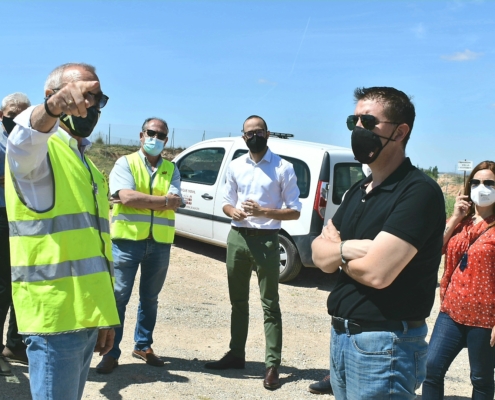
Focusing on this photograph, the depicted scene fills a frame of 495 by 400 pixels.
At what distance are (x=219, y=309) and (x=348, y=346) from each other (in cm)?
489

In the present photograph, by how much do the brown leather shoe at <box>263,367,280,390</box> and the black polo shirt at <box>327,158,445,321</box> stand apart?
245 cm

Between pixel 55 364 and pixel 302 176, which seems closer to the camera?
pixel 55 364

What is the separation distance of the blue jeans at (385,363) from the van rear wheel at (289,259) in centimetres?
585

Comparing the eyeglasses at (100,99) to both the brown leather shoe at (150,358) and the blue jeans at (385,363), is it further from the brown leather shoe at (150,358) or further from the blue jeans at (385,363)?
the brown leather shoe at (150,358)

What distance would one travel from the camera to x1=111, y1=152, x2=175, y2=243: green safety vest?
17.1 feet

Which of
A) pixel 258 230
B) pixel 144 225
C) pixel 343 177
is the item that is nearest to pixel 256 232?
pixel 258 230

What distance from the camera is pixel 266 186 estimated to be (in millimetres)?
5355

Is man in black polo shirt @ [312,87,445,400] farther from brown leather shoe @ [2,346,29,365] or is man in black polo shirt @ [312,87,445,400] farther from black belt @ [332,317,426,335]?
brown leather shoe @ [2,346,29,365]

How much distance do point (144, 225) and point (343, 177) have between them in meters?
4.28

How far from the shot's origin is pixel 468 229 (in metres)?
4.25

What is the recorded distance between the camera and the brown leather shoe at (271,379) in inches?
199

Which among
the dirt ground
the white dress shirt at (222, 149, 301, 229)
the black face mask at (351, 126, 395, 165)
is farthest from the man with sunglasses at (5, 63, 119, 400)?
the white dress shirt at (222, 149, 301, 229)

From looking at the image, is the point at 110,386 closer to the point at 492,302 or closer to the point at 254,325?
the point at 254,325

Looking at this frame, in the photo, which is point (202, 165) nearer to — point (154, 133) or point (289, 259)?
point (289, 259)
